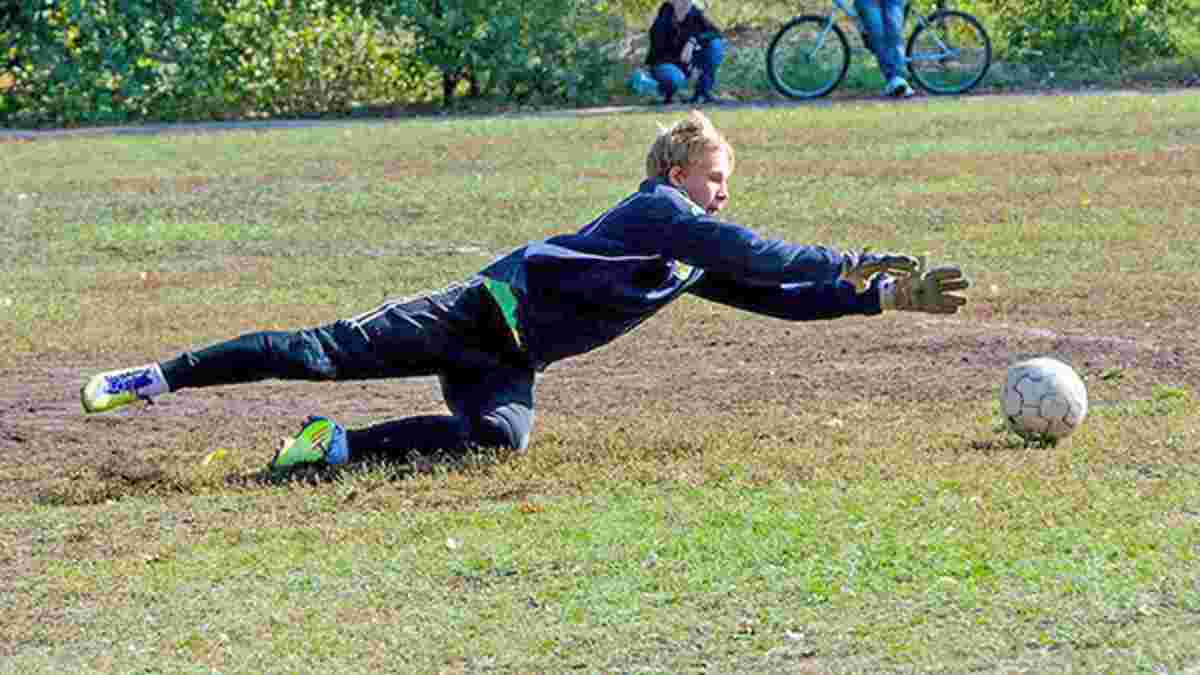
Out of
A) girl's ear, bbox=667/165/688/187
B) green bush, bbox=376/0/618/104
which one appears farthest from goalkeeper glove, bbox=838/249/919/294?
green bush, bbox=376/0/618/104

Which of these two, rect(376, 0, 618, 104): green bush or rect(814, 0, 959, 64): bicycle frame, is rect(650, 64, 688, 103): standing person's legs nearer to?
rect(376, 0, 618, 104): green bush

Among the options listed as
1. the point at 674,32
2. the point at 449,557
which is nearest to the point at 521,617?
the point at 449,557

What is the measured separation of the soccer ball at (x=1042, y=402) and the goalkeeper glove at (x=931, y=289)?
399 millimetres

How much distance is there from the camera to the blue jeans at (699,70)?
24.5 meters

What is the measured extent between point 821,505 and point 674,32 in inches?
696

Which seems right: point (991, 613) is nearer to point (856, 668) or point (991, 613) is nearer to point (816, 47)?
point (856, 668)

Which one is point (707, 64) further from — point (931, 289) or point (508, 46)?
point (931, 289)

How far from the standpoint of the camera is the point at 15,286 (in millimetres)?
13266

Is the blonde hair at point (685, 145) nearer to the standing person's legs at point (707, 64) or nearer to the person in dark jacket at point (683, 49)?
the person in dark jacket at point (683, 49)

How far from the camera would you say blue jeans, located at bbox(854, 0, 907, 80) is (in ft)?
79.5

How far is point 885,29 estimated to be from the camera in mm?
24250

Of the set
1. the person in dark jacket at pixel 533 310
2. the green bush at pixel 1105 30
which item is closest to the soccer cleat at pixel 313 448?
the person in dark jacket at pixel 533 310

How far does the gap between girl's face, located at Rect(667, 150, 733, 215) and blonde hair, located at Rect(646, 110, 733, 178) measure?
0.05ft

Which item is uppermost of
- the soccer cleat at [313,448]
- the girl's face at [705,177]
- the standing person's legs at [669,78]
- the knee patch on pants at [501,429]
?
the girl's face at [705,177]
